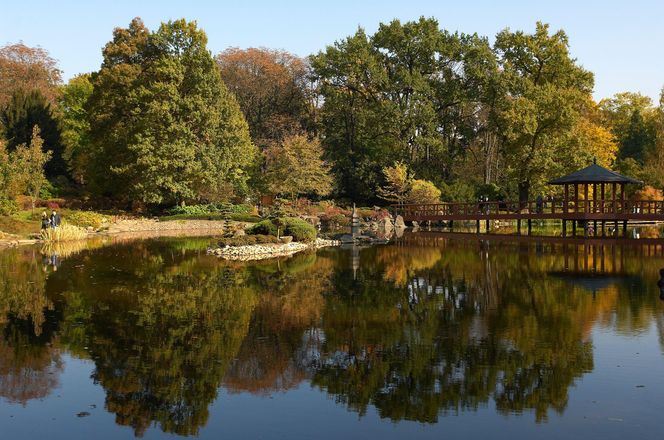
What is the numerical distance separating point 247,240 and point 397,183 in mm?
26952

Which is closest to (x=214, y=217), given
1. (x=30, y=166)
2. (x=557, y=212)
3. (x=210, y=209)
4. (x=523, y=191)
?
(x=210, y=209)

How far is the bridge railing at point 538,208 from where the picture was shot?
142 feet

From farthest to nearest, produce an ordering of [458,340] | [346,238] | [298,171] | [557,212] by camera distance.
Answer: [298,171] → [557,212] → [346,238] → [458,340]

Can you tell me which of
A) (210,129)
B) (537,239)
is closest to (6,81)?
(210,129)

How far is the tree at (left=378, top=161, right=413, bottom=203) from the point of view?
5809 centimetres

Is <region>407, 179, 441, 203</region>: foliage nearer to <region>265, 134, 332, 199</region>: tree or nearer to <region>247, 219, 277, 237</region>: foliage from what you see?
<region>265, 134, 332, 199</region>: tree

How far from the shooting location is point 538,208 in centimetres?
4612

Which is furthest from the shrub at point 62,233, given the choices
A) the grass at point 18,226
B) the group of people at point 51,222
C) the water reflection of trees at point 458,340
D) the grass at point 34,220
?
the water reflection of trees at point 458,340

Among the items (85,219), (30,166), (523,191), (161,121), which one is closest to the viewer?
(30,166)

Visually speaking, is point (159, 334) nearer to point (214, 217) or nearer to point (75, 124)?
point (214, 217)

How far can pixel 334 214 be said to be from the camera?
5425 cm

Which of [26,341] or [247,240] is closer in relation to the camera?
[26,341]

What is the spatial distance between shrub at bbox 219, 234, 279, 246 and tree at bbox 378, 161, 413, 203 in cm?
2467

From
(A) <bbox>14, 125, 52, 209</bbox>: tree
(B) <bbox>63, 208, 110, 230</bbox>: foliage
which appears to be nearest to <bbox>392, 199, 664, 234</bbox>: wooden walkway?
(B) <bbox>63, 208, 110, 230</bbox>: foliage
